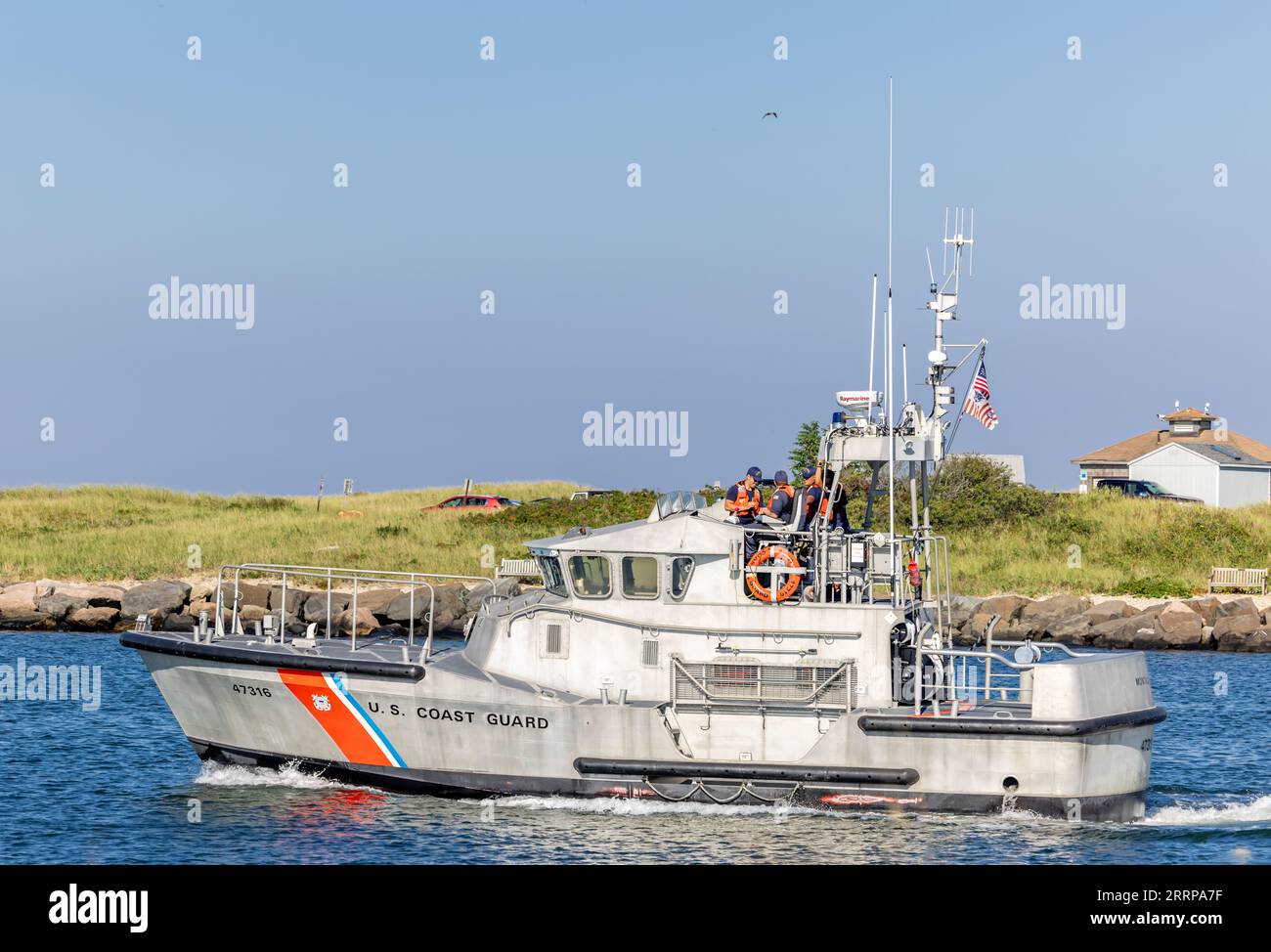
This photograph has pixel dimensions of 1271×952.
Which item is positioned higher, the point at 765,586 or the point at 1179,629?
the point at 765,586

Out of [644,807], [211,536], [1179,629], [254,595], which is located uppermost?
[211,536]

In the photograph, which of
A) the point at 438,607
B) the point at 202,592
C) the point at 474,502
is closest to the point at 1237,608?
the point at 438,607

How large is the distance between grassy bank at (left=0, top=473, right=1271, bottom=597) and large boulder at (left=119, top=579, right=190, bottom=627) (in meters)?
4.17

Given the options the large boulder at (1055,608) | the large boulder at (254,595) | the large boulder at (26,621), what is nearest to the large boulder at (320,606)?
the large boulder at (254,595)

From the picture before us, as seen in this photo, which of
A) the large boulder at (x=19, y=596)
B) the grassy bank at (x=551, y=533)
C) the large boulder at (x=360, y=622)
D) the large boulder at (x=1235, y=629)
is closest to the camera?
the large boulder at (x=1235, y=629)

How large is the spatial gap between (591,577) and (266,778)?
4.40m

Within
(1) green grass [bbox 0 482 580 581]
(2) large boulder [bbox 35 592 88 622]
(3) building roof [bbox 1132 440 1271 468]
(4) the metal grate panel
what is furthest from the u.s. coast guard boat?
(3) building roof [bbox 1132 440 1271 468]

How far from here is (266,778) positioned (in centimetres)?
1736

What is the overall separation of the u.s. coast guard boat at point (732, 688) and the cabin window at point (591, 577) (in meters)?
0.03

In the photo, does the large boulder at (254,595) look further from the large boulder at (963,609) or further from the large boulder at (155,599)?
the large boulder at (963,609)

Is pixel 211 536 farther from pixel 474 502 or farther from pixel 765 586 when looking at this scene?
pixel 765 586

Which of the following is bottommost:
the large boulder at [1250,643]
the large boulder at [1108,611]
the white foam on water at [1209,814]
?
the white foam on water at [1209,814]

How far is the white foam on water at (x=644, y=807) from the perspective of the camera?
16.0 metres
